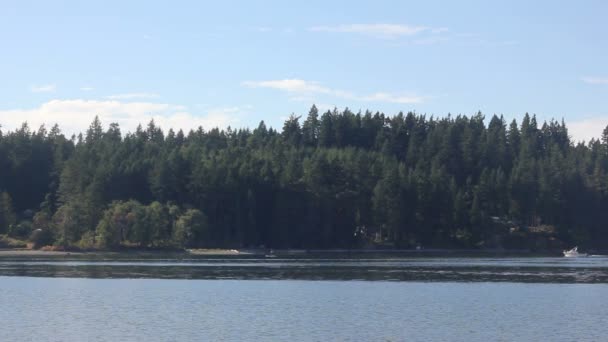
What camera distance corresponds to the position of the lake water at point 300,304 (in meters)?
48.4

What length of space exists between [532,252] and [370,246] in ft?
93.9

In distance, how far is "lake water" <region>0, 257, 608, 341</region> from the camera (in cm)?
4838

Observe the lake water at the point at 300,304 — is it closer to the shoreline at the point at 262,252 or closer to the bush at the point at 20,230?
the shoreline at the point at 262,252

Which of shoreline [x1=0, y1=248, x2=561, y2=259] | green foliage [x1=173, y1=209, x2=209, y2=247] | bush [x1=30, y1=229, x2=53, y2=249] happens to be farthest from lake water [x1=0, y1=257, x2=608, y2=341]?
bush [x1=30, y1=229, x2=53, y2=249]

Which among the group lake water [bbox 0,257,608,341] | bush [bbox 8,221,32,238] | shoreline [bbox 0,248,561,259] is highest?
bush [bbox 8,221,32,238]

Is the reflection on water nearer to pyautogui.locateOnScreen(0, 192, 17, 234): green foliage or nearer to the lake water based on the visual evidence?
the lake water

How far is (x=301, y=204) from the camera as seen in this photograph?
166 m

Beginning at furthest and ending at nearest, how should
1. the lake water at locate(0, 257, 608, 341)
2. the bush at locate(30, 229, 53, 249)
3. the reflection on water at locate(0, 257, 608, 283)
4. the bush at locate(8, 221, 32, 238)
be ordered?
the bush at locate(8, 221, 32, 238), the bush at locate(30, 229, 53, 249), the reflection on water at locate(0, 257, 608, 283), the lake water at locate(0, 257, 608, 341)

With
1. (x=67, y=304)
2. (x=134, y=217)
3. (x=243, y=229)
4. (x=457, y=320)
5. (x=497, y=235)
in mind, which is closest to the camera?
(x=457, y=320)

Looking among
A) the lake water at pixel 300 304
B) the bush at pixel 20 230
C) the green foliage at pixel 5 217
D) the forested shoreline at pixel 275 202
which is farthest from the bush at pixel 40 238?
the lake water at pixel 300 304

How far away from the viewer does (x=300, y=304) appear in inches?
2477

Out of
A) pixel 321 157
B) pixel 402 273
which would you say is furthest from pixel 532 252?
pixel 402 273

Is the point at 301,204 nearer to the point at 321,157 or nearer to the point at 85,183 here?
the point at 321,157

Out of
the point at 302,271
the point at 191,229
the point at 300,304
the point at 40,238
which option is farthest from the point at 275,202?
the point at 300,304
